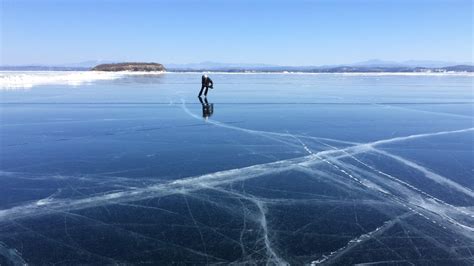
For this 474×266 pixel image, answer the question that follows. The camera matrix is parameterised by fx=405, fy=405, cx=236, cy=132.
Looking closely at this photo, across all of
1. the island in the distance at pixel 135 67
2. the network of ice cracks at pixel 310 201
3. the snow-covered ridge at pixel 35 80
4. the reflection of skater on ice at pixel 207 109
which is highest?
the island in the distance at pixel 135 67

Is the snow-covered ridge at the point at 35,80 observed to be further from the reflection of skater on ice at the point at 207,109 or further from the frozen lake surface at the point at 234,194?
the frozen lake surface at the point at 234,194

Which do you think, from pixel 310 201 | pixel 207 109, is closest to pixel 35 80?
pixel 207 109

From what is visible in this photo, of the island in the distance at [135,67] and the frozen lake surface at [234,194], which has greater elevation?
the island in the distance at [135,67]

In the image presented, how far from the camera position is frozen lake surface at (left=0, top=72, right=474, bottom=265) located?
3700 millimetres

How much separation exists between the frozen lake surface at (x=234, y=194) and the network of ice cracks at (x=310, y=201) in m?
0.02

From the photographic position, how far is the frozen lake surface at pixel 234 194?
3700 millimetres

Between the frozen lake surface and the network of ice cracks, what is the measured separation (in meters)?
0.02

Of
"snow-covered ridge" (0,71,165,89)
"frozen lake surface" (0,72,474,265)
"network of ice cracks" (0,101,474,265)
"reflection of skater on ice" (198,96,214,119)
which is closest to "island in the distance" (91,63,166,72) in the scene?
"snow-covered ridge" (0,71,165,89)

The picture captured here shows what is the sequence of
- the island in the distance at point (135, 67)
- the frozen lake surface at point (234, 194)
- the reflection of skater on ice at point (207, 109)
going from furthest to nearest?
the island in the distance at point (135, 67)
the reflection of skater on ice at point (207, 109)
the frozen lake surface at point (234, 194)

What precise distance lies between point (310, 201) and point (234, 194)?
38.0 inches

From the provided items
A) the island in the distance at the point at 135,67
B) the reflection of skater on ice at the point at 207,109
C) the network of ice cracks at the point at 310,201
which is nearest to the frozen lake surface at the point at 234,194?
the network of ice cracks at the point at 310,201

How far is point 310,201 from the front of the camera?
4926mm

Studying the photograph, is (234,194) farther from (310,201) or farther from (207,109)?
(207,109)

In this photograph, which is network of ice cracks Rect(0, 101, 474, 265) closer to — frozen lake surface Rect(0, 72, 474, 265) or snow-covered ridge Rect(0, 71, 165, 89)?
frozen lake surface Rect(0, 72, 474, 265)
